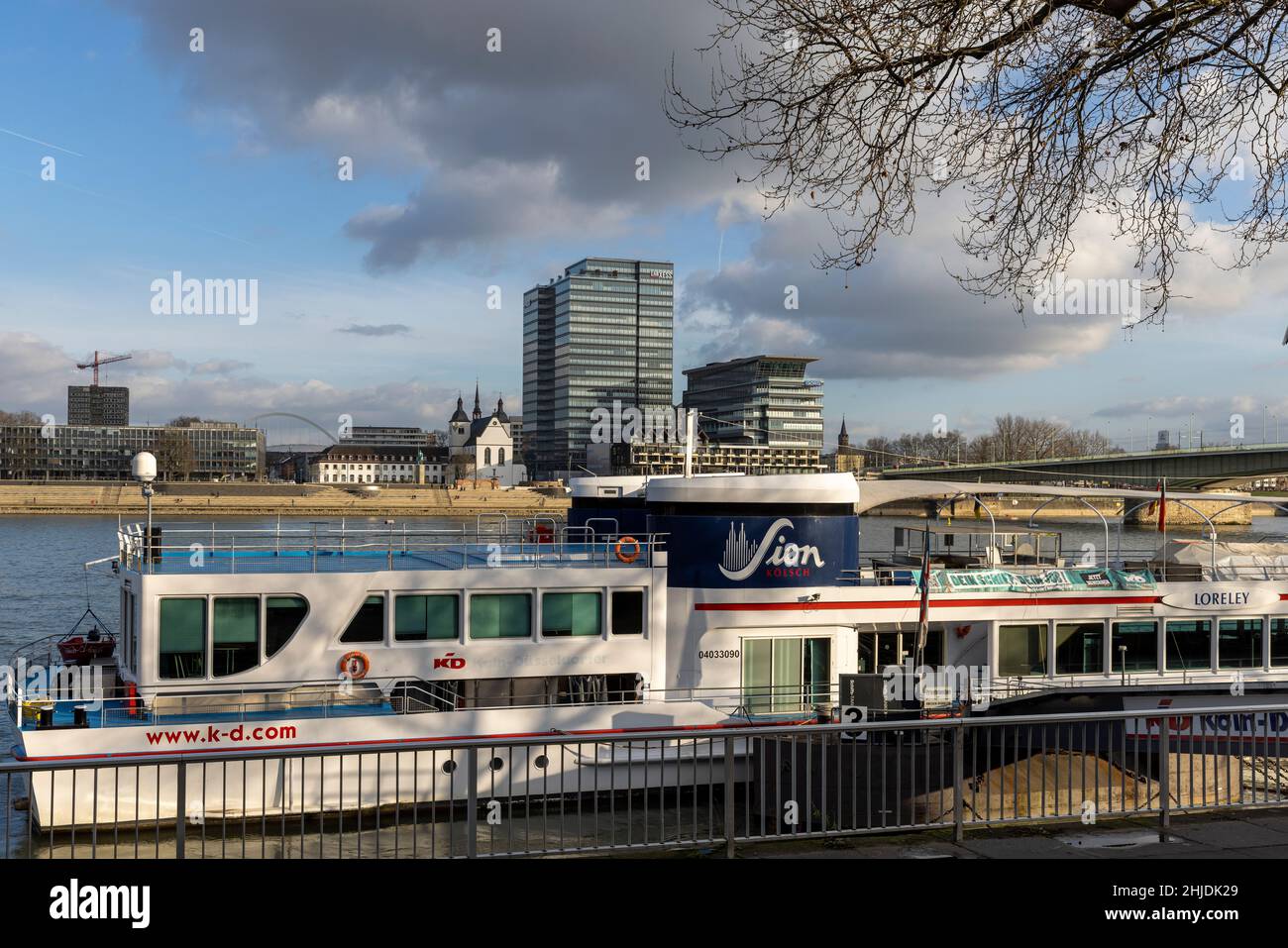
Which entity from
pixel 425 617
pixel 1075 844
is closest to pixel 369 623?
pixel 425 617

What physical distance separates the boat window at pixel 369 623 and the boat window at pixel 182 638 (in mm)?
1894

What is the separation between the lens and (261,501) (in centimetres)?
11212

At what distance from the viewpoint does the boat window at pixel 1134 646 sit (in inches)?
757

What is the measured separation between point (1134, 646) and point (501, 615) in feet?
35.2

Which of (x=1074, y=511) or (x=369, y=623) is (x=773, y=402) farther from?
(x=369, y=623)

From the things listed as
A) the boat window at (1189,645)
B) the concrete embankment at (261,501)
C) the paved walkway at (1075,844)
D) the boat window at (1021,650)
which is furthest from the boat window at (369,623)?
the concrete embankment at (261,501)

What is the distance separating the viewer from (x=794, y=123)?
8.68 meters

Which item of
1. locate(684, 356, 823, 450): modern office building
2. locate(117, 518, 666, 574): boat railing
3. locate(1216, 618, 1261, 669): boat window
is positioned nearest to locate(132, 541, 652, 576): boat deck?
locate(117, 518, 666, 574): boat railing

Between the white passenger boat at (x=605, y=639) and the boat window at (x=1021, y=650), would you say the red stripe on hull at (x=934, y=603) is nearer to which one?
the white passenger boat at (x=605, y=639)

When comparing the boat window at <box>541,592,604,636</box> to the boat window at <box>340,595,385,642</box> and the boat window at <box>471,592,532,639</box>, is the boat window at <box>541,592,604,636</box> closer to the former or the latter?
the boat window at <box>471,592,532,639</box>

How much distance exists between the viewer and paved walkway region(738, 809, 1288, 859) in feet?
25.3

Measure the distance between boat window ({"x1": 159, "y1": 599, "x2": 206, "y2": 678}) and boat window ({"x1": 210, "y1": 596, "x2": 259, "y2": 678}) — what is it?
0.18 m
